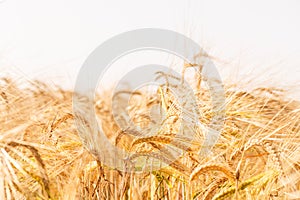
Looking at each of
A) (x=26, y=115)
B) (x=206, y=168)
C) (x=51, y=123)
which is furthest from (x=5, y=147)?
(x=206, y=168)

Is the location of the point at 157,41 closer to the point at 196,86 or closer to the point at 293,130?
the point at 196,86

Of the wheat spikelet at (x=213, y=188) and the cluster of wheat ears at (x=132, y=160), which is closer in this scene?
the cluster of wheat ears at (x=132, y=160)

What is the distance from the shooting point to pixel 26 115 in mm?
1166

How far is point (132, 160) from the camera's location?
1.21 m

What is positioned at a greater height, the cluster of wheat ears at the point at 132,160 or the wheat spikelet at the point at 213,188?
the cluster of wheat ears at the point at 132,160

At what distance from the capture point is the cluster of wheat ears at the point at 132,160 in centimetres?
106

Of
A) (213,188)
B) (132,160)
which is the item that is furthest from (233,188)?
(132,160)

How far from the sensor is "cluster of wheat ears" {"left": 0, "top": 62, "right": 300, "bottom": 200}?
3.47 ft

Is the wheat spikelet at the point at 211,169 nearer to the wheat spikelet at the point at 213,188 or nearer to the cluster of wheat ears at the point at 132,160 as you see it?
the cluster of wheat ears at the point at 132,160

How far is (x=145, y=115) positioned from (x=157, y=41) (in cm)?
27

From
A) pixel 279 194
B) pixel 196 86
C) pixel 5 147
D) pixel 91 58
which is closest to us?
pixel 5 147

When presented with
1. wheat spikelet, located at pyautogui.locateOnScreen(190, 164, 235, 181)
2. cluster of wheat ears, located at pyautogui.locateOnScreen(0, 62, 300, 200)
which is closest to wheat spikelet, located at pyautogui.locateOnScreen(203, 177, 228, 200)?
cluster of wheat ears, located at pyautogui.locateOnScreen(0, 62, 300, 200)

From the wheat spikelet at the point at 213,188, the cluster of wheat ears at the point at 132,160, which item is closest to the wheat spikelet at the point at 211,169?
the cluster of wheat ears at the point at 132,160

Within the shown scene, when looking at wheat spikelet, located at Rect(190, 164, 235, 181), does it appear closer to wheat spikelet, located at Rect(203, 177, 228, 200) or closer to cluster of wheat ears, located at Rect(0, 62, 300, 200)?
cluster of wheat ears, located at Rect(0, 62, 300, 200)
